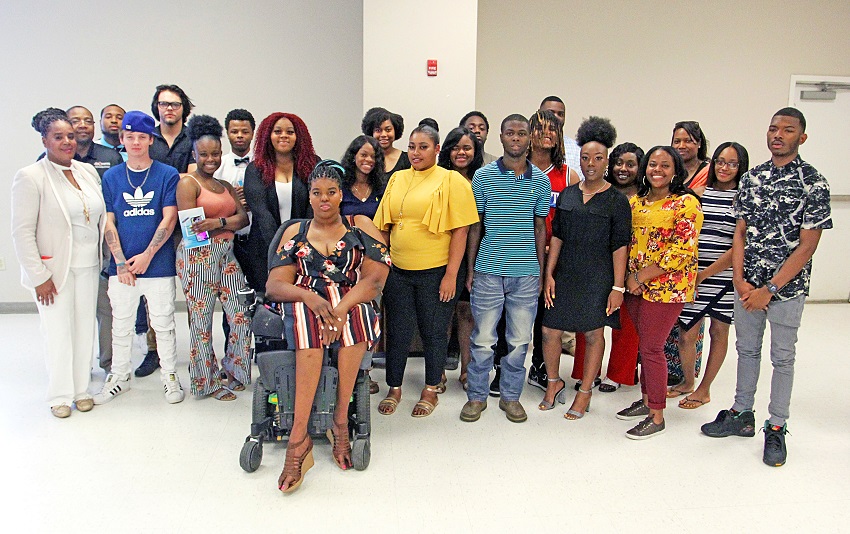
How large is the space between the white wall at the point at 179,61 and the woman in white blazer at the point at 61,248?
84.5 inches

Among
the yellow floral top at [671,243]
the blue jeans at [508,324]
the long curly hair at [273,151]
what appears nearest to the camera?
the yellow floral top at [671,243]

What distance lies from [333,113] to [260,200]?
7.62ft

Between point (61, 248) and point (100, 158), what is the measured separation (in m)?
0.87

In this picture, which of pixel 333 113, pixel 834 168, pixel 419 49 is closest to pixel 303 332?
pixel 419 49

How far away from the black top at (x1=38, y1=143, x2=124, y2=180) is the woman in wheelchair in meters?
1.75

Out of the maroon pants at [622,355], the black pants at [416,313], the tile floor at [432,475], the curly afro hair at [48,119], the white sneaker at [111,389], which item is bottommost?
the tile floor at [432,475]

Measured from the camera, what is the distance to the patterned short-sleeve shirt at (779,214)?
9.05 feet

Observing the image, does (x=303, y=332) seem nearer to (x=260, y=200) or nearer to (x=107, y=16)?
(x=260, y=200)

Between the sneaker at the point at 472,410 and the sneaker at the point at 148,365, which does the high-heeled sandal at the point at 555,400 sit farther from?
the sneaker at the point at 148,365

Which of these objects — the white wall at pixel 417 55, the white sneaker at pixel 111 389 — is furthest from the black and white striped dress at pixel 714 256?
the white sneaker at pixel 111 389

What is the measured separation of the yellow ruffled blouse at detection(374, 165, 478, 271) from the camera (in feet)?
10.1

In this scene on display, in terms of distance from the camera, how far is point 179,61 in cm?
523

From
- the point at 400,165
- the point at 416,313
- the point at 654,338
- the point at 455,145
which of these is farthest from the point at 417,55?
the point at 654,338

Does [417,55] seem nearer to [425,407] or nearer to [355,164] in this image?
[355,164]
